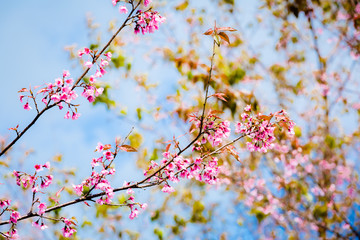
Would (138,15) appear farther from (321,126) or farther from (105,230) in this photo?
(321,126)

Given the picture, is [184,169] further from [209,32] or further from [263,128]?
[209,32]

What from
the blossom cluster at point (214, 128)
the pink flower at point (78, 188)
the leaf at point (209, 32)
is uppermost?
the leaf at point (209, 32)

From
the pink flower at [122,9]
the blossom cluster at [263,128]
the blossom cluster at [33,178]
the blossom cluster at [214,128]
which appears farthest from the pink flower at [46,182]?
the blossom cluster at [263,128]

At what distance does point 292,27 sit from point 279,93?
1332mm

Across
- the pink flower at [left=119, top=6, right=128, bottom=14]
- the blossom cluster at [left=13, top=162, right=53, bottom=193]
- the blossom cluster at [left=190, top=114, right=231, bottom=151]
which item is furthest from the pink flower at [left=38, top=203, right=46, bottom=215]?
the pink flower at [left=119, top=6, right=128, bottom=14]

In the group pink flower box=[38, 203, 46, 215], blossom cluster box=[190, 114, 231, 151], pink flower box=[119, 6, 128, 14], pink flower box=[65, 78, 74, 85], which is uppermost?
pink flower box=[119, 6, 128, 14]

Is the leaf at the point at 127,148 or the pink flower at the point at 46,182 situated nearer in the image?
the leaf at the point at 127,148

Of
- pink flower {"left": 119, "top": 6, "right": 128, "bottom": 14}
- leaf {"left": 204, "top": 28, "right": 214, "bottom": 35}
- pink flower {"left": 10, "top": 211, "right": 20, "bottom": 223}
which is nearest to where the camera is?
leaf {"left": 204, "top": 28, "right": 214, "bottom": 35}

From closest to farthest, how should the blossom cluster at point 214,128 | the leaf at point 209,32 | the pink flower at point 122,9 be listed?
the leaf at point 209,32 → the blossom cluster at point 214,128 → the pink flower at point 122,9

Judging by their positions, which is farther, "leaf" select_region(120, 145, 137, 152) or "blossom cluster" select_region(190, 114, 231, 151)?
"blossom cluster" select_region(190, 114, 231, 151)

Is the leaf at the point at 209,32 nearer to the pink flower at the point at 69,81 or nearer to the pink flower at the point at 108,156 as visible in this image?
the pink flower at the point at 69,81

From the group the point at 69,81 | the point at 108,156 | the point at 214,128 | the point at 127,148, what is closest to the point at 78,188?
the point at 108,156

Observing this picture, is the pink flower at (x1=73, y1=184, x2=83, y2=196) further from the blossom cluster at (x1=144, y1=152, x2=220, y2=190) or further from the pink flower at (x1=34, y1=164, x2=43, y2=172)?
the blossom cluster at (x1=144, y1=152, x2=220, y2=190)

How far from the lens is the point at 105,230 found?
5.23 m
